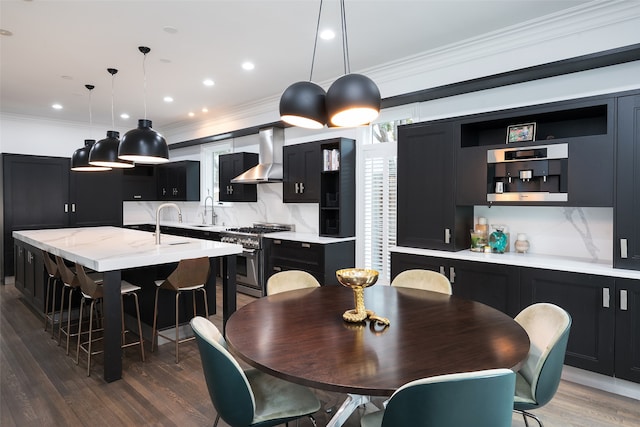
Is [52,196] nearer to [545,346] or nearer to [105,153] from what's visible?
[105,153]

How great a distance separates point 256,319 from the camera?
6.48 ft

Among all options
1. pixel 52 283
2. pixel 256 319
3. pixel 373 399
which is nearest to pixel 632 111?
pixel 373 399

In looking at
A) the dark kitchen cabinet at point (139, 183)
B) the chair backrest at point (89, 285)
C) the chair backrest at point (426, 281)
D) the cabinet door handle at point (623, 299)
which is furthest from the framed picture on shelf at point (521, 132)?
the dark kitchen cabinet at point (139, 183)

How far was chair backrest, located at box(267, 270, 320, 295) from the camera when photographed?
2707 mm

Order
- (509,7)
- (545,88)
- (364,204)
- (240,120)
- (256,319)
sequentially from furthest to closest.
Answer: (240,120) → (364,204) → (545,88) → (509,7) → (256,319)

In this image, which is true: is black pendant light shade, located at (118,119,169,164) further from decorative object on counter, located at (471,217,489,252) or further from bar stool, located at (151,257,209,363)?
decorative object on counter, located at (471,217,489,252)

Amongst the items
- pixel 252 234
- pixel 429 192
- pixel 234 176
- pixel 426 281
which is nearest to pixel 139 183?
pixel 234 176

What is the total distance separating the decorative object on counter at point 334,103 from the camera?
193cm

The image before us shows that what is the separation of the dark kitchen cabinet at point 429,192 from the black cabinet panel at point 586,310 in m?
0.93

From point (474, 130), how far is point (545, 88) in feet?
2.25

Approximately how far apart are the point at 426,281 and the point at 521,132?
176 cm

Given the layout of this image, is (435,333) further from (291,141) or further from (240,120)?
(240,120)

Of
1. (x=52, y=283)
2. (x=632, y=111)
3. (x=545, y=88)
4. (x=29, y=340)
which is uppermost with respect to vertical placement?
(x=545, y=88)

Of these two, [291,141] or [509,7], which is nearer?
[509,7]
